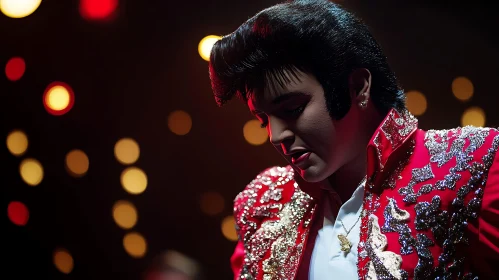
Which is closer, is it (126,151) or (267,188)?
(267,188)

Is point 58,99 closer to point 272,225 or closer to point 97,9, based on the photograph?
point 97,9

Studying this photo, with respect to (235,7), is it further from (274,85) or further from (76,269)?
(76,269)

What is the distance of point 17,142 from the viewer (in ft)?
7.16

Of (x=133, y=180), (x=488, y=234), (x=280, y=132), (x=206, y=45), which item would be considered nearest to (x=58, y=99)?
(x=133, y=180)

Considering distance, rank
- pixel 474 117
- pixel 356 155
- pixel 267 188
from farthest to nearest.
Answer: pixel 474 117 → pixel 267 188 → pixel 356 155

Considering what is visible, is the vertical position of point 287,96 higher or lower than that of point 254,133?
higher

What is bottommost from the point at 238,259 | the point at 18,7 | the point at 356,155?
the point at 238,259

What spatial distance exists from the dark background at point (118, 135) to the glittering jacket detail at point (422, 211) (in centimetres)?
77

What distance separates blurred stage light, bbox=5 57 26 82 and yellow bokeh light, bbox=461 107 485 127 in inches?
62.9

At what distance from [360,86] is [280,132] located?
219mm

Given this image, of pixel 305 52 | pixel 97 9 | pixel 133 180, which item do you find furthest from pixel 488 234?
pixel 97 9

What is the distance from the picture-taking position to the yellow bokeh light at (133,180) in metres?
2.15

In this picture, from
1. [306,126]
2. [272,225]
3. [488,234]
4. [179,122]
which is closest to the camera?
[488,234]

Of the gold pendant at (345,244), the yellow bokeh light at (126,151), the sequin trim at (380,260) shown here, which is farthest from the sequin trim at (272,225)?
the yellow bokeh light at (126,151)
